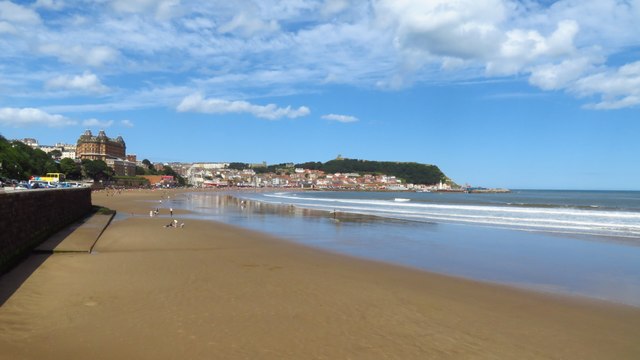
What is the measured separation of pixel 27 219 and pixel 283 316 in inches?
314

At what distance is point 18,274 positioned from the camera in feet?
28.3

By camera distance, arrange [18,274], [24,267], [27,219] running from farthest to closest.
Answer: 1. [27,219]
2. [24,267]
3. [18,274]

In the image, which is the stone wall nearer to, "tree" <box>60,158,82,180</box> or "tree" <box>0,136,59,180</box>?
"tree" <box>0,136,59,180</box>

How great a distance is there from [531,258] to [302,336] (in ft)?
31.3

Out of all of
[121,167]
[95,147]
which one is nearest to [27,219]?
[121,167]

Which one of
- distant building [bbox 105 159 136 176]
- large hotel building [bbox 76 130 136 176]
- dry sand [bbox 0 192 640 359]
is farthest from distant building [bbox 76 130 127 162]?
dry sand [bbox 0 192 640 359]

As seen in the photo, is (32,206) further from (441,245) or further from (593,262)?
(593,262)

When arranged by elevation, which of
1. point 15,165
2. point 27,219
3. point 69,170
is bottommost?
point 27,219

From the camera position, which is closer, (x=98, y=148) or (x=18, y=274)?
(x=18, y=274)

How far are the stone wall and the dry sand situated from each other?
468 mm

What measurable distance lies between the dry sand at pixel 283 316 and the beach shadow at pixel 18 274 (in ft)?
0.11

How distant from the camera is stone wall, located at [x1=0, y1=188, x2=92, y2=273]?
8945 mm

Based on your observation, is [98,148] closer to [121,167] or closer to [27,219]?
[121,167]

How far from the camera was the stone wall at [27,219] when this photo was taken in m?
8.95
